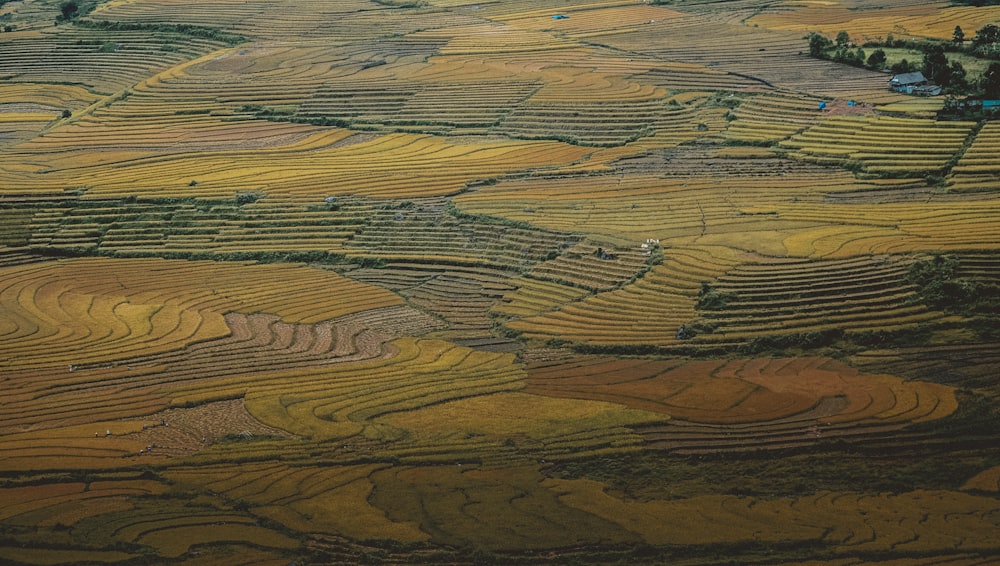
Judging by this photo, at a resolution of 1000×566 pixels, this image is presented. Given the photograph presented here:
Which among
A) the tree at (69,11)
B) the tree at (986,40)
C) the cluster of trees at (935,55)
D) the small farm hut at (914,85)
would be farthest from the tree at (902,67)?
the tree at (69,11)

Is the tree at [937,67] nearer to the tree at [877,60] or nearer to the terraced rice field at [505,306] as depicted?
the tree at [877,60]

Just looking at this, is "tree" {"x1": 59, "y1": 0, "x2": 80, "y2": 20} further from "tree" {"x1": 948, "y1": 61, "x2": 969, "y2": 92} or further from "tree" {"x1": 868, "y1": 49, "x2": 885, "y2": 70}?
"tree" {"x1": 948, "y1": 61, "x2": 969, "y2": 92}

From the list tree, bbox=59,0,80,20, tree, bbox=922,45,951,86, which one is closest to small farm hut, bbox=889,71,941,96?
tree, bbox=922,45,951,86

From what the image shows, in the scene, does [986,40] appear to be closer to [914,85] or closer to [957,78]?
[914,85]

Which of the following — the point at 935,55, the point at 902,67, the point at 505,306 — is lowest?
the point at 505,306

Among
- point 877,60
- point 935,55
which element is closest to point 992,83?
point 935,55

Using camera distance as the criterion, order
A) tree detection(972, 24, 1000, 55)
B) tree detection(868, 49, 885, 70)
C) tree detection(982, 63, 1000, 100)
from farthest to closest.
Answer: tree detection(972, 24, 1000, 55), tree detection(868, 49, 885, 70), tree detection(982, 63, 1000, 100)

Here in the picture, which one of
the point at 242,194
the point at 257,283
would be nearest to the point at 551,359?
the point at 257,283
